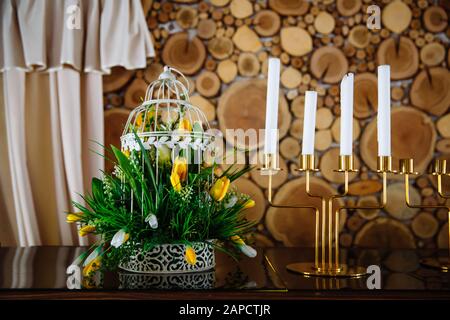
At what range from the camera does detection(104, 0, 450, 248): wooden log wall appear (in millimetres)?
1705

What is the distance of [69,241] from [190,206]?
0.75 metres

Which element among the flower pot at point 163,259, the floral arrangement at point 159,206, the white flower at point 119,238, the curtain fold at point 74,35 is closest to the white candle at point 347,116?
the floral arrangement at point 159,206

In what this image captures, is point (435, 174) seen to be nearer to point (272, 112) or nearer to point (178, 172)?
point (272, 112)

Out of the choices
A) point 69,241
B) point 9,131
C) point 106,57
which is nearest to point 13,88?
point 9,131

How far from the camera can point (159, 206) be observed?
3.45 feet

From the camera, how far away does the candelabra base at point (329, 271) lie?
3.50 feet

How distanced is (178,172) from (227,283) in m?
0.26

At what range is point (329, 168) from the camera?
171 centimetres

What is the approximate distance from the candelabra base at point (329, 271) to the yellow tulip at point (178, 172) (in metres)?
0.35
